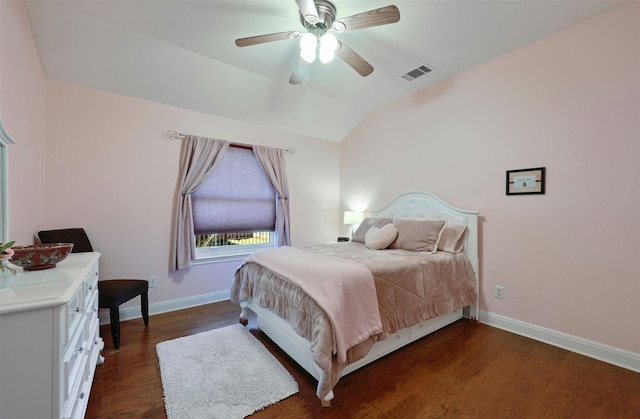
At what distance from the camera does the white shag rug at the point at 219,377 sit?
1574mm

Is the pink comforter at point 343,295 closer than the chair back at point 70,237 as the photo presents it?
Yes

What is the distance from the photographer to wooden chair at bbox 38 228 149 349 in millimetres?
2221

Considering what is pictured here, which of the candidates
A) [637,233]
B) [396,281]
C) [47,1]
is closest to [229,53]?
[47,1]

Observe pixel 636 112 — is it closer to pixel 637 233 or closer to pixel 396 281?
pixel 637 233

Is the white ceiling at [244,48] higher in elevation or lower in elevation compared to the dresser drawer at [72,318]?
higher

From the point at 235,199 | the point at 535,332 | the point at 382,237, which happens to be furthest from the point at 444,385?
the point at 235,199

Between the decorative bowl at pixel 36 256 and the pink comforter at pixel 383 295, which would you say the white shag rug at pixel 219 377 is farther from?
the decorative bowl at pixel 36 256

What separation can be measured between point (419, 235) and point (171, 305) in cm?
303

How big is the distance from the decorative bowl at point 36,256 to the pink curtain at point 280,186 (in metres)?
2.63

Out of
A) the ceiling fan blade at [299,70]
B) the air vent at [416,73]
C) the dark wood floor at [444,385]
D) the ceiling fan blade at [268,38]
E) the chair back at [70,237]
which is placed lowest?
the dark wood floor at [444,385]

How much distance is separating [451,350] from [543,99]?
97.4 inches

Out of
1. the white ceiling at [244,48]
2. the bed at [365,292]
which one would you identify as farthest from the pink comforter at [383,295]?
the white ceiling at [244,48]

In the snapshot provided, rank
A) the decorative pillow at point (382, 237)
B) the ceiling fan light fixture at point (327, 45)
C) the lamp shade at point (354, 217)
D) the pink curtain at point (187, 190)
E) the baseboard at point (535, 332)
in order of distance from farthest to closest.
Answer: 1. the lamp shade at point (354, 217)
2. the pink curtain at point (187, 190)
3. the decorative pillow at point (382, 237)
4. the baseboard at point (535, 332)
5. the ceiling fan light fixture at point (327, 45)

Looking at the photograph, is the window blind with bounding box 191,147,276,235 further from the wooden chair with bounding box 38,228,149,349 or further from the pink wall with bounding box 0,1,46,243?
the pink wall with bounding box 0,1,46,243
